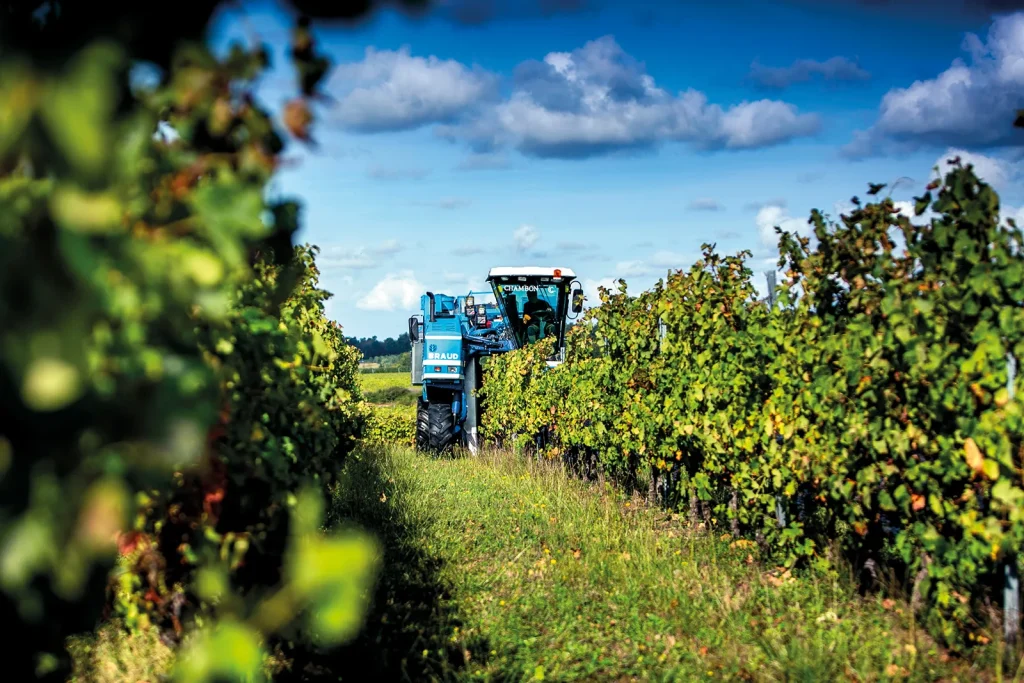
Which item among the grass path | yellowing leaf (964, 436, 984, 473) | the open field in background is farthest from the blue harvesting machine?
the open field in background

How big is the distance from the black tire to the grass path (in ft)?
16.1

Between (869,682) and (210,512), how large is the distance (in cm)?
313

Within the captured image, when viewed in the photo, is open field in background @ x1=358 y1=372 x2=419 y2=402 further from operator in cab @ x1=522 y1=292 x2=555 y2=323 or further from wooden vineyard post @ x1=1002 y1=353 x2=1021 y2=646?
wooden vineyard post @ x1=1002 y1=353 x2=1021 y2=646

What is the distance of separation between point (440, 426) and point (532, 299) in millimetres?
2660

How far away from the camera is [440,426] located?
12758 millimetres

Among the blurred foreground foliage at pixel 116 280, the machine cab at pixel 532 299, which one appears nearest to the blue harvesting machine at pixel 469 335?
the machine cab at pixel 532 299

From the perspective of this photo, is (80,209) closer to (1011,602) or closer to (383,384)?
(1011,602)

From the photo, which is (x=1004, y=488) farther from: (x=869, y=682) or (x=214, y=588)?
(x=214, y=588)

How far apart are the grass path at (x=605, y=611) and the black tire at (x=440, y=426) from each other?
16.1 feet

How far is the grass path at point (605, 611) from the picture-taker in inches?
172

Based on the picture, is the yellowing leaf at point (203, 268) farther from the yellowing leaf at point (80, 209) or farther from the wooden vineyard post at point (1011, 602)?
the wooden vineyard post at point (1011, 602)

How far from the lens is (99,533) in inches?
41.4

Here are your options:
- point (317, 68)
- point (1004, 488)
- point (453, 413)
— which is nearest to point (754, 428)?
point (1004, 488)

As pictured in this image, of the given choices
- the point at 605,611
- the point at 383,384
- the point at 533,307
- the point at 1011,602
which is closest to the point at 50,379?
the point at 1011,602
